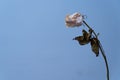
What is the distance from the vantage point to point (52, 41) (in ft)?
4.18

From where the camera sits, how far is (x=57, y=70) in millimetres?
1268

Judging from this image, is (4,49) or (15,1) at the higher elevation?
(15,1)

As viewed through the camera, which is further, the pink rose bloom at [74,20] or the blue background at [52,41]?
the blue background at [52,41]

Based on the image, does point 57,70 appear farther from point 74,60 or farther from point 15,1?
point 15,1

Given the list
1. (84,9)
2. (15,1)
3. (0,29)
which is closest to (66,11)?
(84,9)

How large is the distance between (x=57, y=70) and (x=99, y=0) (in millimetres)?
551

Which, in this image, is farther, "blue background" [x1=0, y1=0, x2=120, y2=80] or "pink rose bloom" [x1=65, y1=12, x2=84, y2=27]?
"blue background" [x1=0, y1=0, x2=120, y2=80]

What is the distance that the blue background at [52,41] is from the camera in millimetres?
1258

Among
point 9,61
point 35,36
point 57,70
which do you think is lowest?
point 57,70

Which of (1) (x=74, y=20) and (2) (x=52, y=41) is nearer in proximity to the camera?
(1) (x=74, y=20)

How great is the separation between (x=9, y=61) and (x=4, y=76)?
0.11 meters

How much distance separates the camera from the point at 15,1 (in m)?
1.26

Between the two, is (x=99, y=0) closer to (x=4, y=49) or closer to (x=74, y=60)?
Result: (x=74, y=60)

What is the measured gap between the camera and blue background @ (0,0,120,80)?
1.26 m
